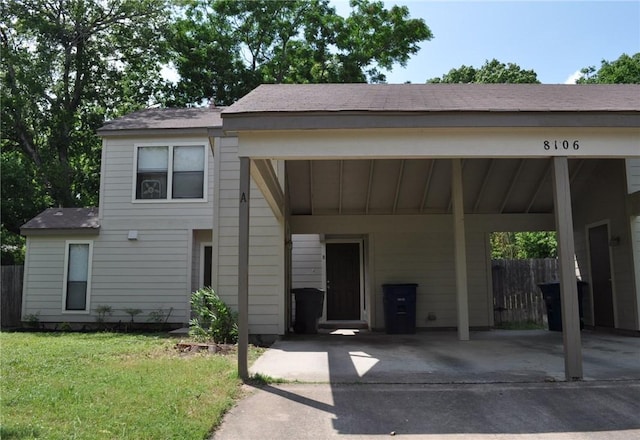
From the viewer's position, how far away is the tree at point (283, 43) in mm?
22469

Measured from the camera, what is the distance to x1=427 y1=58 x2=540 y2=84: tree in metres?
29.9

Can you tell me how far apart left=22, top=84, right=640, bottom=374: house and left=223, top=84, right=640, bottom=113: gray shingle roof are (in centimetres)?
5

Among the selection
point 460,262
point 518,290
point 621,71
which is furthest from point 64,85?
point 621,71

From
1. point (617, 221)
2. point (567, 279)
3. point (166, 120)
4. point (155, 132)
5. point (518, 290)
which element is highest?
point (166, 120)

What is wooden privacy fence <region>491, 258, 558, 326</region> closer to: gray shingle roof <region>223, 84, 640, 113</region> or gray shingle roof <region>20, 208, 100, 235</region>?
gray shingle roof <region>223, 84, 640, 113</region>

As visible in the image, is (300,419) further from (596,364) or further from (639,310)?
(639,310)

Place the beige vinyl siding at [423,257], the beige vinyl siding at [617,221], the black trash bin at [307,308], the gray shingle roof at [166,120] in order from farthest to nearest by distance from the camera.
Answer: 1. the gray shingle roof at [166,120]
2. the beige vinyl siding at [423,257]
3. the black trash bin at [307,308]
4. the beige vinyl siding at [617,221]

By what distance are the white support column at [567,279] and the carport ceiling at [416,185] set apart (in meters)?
4.07

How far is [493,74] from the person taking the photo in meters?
30.9

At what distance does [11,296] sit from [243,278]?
11.1m

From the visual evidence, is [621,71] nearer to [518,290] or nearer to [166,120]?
[518,290]

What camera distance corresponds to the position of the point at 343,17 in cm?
2284

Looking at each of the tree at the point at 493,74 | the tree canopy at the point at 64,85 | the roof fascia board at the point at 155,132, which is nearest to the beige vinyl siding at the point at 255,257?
the roof fascia board at the point at 155,132

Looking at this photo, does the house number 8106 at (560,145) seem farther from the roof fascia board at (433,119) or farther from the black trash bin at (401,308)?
the black trash bin at (401,308)
